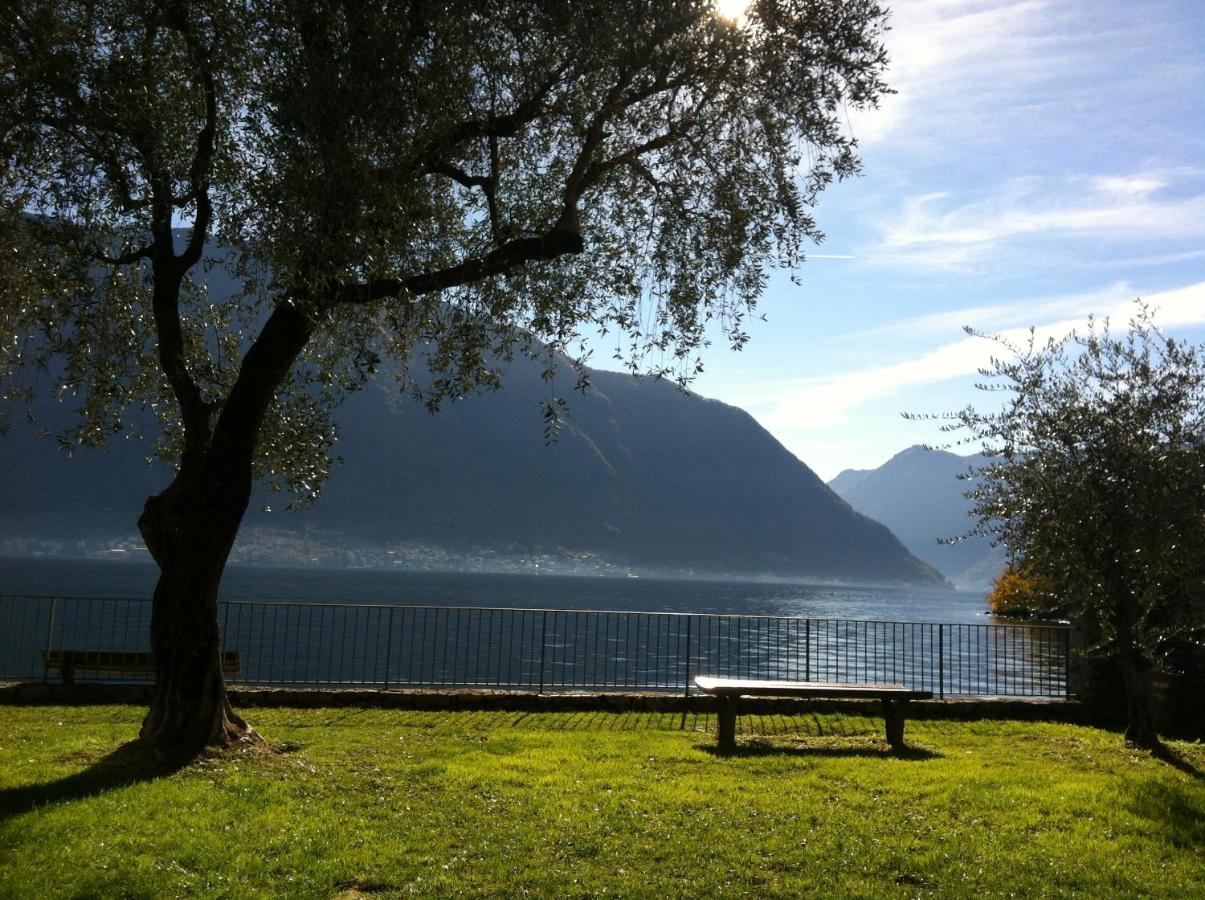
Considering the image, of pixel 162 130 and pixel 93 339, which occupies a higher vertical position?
pixel 162 130

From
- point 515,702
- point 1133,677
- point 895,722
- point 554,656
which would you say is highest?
point 1133,677

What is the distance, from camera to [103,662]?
1511cm

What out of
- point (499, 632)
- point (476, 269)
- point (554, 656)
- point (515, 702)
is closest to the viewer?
point (476, 269)

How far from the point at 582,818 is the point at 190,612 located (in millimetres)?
4360

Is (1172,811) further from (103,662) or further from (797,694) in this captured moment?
(103,662)

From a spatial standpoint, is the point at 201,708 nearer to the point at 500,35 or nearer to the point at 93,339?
the point at 93,339

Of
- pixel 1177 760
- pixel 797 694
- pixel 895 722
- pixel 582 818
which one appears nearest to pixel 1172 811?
pixel 1177 760

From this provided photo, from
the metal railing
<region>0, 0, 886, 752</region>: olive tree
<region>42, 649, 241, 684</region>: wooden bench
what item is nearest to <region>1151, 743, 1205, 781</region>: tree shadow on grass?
the metal railing

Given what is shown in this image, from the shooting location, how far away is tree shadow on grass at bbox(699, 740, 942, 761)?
1080 cm

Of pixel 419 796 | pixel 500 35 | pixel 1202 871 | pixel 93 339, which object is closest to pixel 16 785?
pixel 419 796

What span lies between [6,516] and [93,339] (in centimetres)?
20579

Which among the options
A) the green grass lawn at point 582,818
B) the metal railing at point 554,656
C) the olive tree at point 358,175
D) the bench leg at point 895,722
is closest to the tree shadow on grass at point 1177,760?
the green grass lawn at point 582,818

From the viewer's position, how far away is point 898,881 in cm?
656

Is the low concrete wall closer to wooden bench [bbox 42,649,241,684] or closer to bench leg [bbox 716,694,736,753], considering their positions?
wooden bench [bbox 42,649,241,684]
